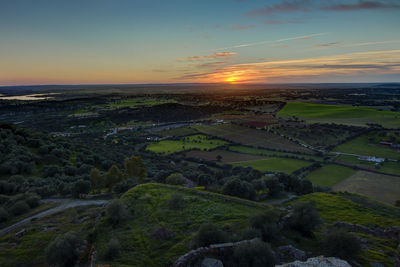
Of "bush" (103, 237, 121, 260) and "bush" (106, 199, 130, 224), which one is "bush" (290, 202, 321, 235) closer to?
"bush" (103, 237, 121, 260)

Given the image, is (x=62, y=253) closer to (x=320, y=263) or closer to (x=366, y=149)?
(x=320, y=263)

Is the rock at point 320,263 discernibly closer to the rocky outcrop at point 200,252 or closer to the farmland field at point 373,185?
the rocky outcrop at point 200,252

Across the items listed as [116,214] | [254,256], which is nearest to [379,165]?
[254,256]

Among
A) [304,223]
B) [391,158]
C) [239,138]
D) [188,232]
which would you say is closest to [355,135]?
[391,158]

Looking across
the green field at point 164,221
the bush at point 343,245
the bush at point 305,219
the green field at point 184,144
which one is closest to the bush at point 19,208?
the green field at point 164,221

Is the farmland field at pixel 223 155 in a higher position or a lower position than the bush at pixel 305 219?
lower
